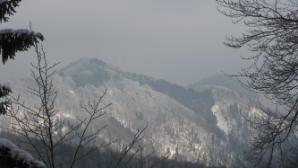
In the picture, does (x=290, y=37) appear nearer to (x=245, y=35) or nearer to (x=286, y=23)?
(x=286, y=23)

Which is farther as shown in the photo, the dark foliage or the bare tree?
the bare tree

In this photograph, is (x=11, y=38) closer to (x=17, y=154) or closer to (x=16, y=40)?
(x=16, y=40)

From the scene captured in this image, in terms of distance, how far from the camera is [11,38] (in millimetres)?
5410

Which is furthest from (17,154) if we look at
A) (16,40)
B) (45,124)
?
(45,124)

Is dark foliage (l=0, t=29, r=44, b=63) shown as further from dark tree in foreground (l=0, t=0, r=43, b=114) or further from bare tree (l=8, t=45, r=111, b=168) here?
bare tree (l=8, t=45, r=111, b=168)

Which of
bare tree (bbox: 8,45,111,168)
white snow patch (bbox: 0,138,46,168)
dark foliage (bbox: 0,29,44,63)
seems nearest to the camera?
white snow patch (bbox: 0,138,46,168)

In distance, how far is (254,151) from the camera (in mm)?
9453

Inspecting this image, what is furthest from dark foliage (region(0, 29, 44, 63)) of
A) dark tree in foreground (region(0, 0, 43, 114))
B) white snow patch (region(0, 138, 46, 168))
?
white snow patch (region(0, 138, 46, 168))

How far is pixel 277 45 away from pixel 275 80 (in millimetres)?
737

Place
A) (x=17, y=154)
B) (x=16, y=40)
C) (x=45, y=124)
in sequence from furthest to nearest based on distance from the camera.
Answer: (x=45, y=124)
(x=16, y=40)
(x=17, y=154)

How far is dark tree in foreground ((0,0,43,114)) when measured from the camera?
536 centimetres

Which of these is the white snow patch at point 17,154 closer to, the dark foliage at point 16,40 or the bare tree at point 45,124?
the dark foliage at point 16,40

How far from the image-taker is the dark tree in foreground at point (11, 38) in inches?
211

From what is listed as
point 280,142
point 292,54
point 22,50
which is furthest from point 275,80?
point 22,50
